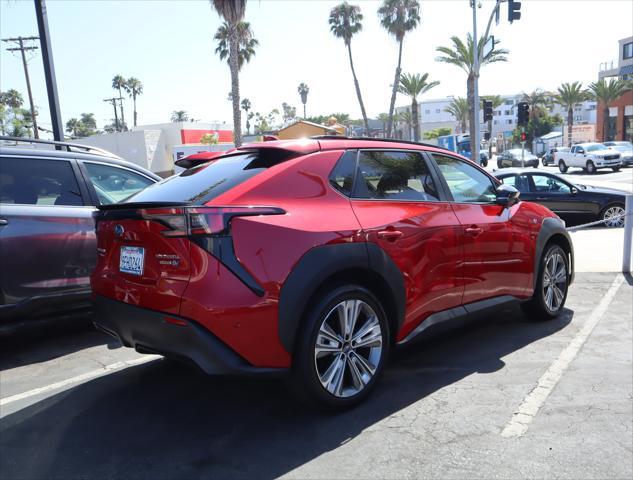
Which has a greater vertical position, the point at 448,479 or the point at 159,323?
the point at 159,323

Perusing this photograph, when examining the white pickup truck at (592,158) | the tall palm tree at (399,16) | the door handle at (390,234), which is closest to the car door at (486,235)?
the door handle at (390,234)

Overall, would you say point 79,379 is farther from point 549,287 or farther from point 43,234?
point 549,287

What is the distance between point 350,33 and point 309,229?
4687 centimetres

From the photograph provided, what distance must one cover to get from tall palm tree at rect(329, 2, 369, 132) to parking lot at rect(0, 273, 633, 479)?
141 feet

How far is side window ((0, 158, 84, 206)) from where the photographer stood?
15.0 feet

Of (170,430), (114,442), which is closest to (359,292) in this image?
(170,430)

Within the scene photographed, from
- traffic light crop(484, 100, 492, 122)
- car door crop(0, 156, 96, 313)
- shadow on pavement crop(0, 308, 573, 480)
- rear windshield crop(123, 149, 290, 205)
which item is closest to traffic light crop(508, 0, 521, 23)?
traffic light crop(484, 100, 492, 122)

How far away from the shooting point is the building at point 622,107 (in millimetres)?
54375

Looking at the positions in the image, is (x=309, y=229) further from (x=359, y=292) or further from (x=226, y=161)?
(x=226, y=161)

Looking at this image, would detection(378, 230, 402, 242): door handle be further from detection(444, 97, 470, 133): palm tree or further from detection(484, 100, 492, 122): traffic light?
detection(444, 97, 470, 133): palm tree

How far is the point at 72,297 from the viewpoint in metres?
4.71

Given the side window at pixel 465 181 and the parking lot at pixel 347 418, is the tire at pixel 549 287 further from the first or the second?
the side window at pixel 465 181

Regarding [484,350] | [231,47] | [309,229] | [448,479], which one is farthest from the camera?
[231,47]

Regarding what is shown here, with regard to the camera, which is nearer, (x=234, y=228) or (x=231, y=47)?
(x=234, y=228)
